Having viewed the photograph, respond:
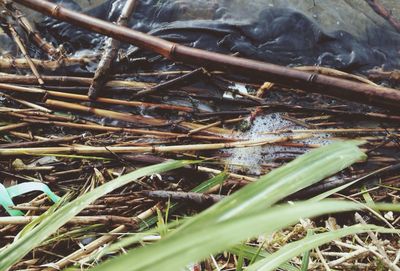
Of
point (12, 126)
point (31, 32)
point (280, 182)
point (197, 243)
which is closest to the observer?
point (197, 243)

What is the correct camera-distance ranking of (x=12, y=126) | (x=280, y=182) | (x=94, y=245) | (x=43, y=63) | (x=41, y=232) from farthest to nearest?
(x=43, y=63)
(x=12, y=126)
(x=94, y=245)
(x=41, y=232)
(x=280, y=182)

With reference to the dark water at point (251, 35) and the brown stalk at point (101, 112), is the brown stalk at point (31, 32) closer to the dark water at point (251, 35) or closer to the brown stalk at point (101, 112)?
the dark water at point (251, 35)

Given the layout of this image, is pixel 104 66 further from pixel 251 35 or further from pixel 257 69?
pixel 251 35

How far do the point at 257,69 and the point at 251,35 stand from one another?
784 millimetres

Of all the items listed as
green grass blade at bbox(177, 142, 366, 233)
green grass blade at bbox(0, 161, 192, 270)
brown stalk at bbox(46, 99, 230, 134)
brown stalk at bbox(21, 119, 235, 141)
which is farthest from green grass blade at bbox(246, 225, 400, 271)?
brown stalk at bbox(46, 99, 230, 134)

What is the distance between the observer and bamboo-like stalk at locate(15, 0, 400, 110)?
5.09ft

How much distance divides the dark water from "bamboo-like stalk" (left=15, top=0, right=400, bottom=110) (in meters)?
0.32

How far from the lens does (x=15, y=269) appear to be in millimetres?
1320

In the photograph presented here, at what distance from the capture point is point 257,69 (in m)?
1.68

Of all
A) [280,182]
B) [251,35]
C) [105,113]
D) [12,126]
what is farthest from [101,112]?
[280,182]

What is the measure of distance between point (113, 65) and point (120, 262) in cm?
178

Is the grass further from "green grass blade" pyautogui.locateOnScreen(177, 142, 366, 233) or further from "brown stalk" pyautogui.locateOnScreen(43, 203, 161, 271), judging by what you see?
"brown stalk" pyautogui.locateOnScreen(43, 203, 161, 271)

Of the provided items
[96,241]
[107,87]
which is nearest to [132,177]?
[96,241]

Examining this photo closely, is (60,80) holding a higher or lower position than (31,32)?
lower
